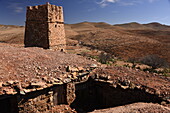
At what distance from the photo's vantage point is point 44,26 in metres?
11.1

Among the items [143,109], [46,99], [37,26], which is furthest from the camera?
[37,26]

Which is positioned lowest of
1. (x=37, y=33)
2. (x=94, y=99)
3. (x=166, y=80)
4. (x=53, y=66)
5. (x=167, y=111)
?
(x=94, y=99)

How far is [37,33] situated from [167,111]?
31.7 feet

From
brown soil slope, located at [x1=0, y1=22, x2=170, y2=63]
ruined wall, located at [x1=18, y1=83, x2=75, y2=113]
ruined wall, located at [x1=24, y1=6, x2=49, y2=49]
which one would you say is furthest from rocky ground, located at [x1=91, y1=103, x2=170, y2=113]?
brown soil slope, located at [x1=0, y1=22, x2=170, y2=63]

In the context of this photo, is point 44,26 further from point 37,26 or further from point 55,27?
point 55,27

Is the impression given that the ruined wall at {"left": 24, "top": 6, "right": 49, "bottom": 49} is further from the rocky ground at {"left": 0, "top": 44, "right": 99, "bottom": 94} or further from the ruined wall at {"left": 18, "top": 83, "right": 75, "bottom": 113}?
the ruined wall at {"left": 18, "top": 83, "right": 75, "bottom": 113}

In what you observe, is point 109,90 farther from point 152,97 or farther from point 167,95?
point 167,95

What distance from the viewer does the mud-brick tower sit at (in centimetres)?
1100

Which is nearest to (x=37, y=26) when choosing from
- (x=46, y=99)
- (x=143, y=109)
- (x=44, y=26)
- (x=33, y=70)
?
(x=44, y=26)

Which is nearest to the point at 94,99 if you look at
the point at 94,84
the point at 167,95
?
the point at 94,84

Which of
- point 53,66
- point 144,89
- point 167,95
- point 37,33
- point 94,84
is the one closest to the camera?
point 167,95

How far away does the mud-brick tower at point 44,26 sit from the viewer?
11.0 meters

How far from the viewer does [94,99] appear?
898cm

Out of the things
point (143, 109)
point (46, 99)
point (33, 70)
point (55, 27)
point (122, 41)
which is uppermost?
point (55, 27)
